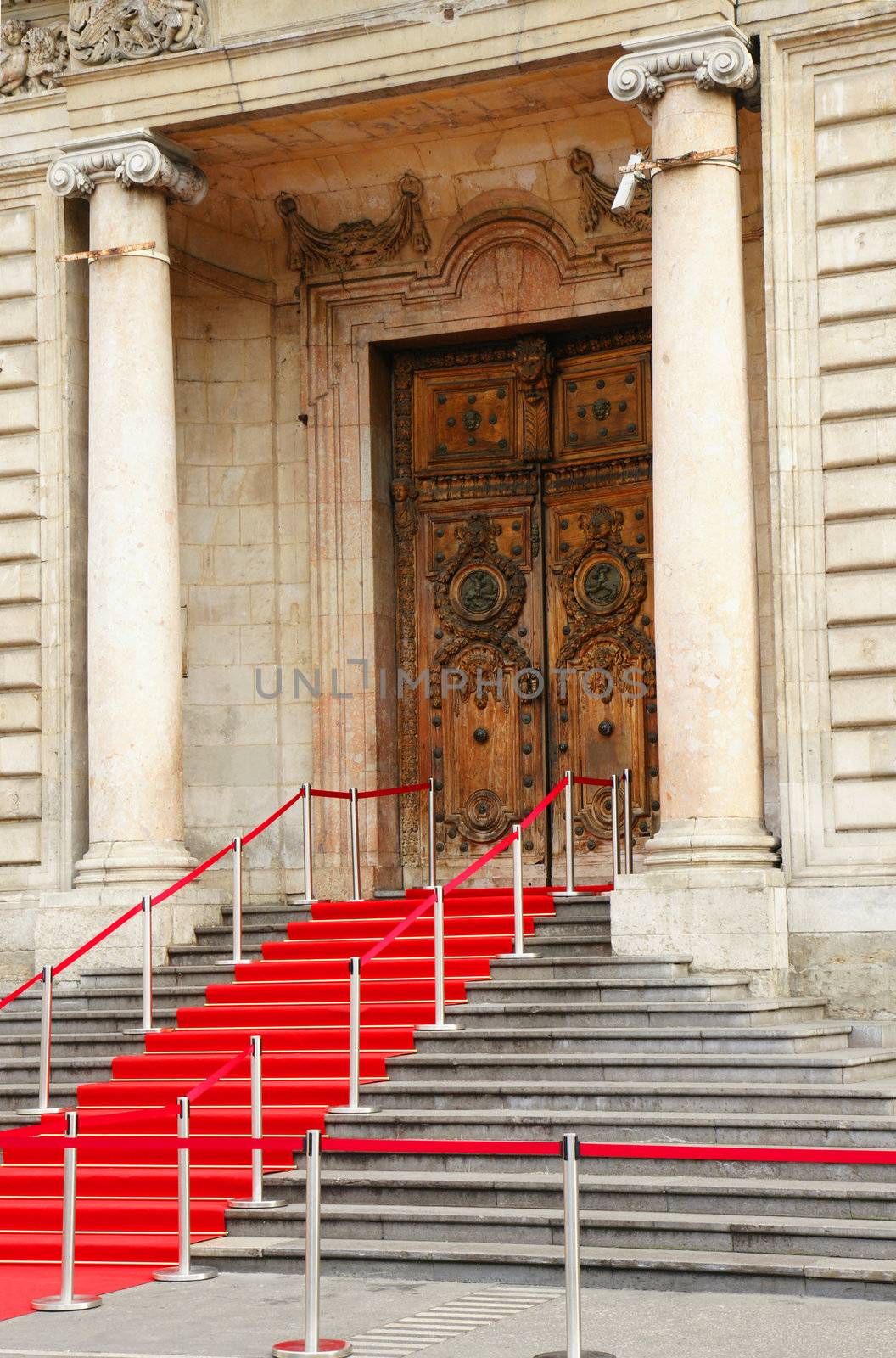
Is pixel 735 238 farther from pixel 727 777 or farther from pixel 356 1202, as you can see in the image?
pixel 356 1202

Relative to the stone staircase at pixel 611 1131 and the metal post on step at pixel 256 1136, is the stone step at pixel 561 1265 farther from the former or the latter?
the metal post on step at pixel 256 1136

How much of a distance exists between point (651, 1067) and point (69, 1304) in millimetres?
3645

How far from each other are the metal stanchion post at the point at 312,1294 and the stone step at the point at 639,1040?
3450mm

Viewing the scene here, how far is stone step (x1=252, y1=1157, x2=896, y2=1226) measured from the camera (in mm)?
9781

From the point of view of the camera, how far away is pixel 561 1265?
31.6ft

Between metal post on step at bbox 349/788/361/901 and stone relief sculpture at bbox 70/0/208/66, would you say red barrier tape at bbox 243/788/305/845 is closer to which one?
metal post on step at bbox 349/788/361/901

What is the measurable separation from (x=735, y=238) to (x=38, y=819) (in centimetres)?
705

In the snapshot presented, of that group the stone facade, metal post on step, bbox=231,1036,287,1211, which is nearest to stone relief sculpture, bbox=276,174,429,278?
the stone facade

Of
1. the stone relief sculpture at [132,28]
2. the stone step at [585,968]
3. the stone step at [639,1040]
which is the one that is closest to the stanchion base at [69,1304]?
the stone step at [639,1040]

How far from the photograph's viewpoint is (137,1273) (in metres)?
10.5

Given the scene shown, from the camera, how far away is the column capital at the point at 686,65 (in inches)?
554

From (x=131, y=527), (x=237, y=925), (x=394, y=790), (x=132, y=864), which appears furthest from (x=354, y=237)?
(x=237, y=925)

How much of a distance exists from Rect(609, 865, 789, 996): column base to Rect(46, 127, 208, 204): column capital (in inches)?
266

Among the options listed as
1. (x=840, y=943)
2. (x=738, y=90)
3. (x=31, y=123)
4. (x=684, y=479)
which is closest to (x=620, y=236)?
(x=738, y=90)
